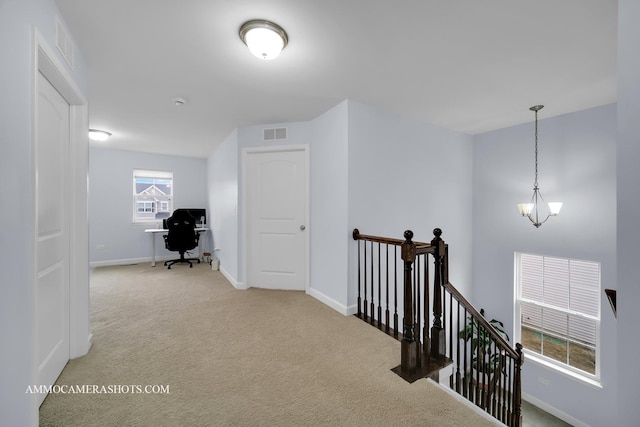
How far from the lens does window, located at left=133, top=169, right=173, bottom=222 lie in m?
5.84

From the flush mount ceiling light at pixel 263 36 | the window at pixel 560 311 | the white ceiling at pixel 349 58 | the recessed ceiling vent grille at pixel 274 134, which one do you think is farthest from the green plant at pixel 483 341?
the recessed ceiling vent grille at pixel 274 134

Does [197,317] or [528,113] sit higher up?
[528,113]

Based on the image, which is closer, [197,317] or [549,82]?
[549,82]

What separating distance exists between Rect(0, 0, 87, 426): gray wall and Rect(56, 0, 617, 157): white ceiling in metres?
0.70

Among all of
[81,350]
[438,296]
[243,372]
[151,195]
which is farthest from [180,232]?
[438,296]

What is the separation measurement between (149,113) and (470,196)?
5.04 m

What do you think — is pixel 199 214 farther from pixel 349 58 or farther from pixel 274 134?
pixel 349 58

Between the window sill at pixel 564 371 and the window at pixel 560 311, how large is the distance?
0.02 metres

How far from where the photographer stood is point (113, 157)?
18.1 feet

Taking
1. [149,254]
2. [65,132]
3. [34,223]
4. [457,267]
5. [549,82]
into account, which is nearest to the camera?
[34,223]

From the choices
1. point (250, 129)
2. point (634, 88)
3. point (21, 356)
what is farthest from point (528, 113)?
point (21, 356)

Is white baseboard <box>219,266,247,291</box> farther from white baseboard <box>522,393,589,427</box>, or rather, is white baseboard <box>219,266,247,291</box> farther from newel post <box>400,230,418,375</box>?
white baseboard <box>522,393,589,427</box>

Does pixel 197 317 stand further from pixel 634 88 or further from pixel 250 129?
pixel 634 88
